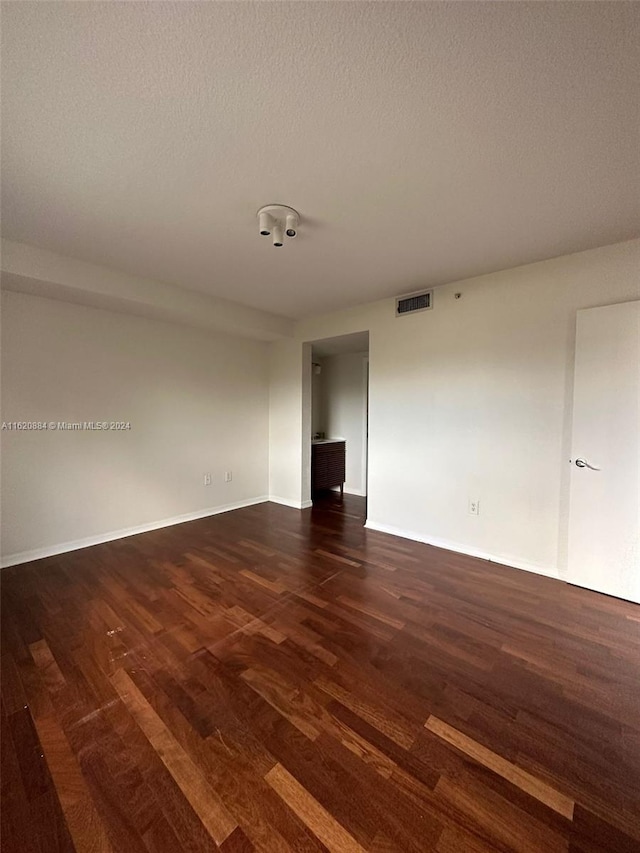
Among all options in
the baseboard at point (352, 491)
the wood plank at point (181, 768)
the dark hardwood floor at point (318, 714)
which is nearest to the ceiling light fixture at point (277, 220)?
the dark hardwood floor at point (318, 714)

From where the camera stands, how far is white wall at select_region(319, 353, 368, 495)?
5.29 m

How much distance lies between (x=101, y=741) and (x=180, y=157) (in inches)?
99.7

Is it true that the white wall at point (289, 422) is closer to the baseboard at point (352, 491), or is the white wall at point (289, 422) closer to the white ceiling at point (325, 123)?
the baseboard at point (352, 491)

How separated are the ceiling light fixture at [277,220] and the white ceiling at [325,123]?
7 centimetres

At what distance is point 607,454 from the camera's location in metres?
2.31

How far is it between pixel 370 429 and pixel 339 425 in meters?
1.95

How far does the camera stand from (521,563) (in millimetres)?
2717

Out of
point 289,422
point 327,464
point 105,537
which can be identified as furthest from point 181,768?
point 327,464

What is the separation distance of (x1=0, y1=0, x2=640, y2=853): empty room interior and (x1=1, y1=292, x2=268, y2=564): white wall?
29mm

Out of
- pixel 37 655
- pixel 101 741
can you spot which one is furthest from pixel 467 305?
pixel 37 655

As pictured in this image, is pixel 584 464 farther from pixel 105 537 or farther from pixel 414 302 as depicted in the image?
pixel 105 537

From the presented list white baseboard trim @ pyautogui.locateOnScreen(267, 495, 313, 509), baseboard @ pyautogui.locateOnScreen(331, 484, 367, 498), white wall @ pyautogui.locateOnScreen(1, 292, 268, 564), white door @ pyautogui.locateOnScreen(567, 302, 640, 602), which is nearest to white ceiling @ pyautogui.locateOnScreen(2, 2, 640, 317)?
white door @ pyautogui.locateOnScreen(567, 302, 640, 602)

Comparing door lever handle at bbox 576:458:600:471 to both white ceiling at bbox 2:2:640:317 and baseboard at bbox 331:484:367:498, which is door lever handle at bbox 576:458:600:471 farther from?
baseboard at bbox 331:484:367:498

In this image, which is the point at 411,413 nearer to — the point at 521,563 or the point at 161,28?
the point at 521,563
